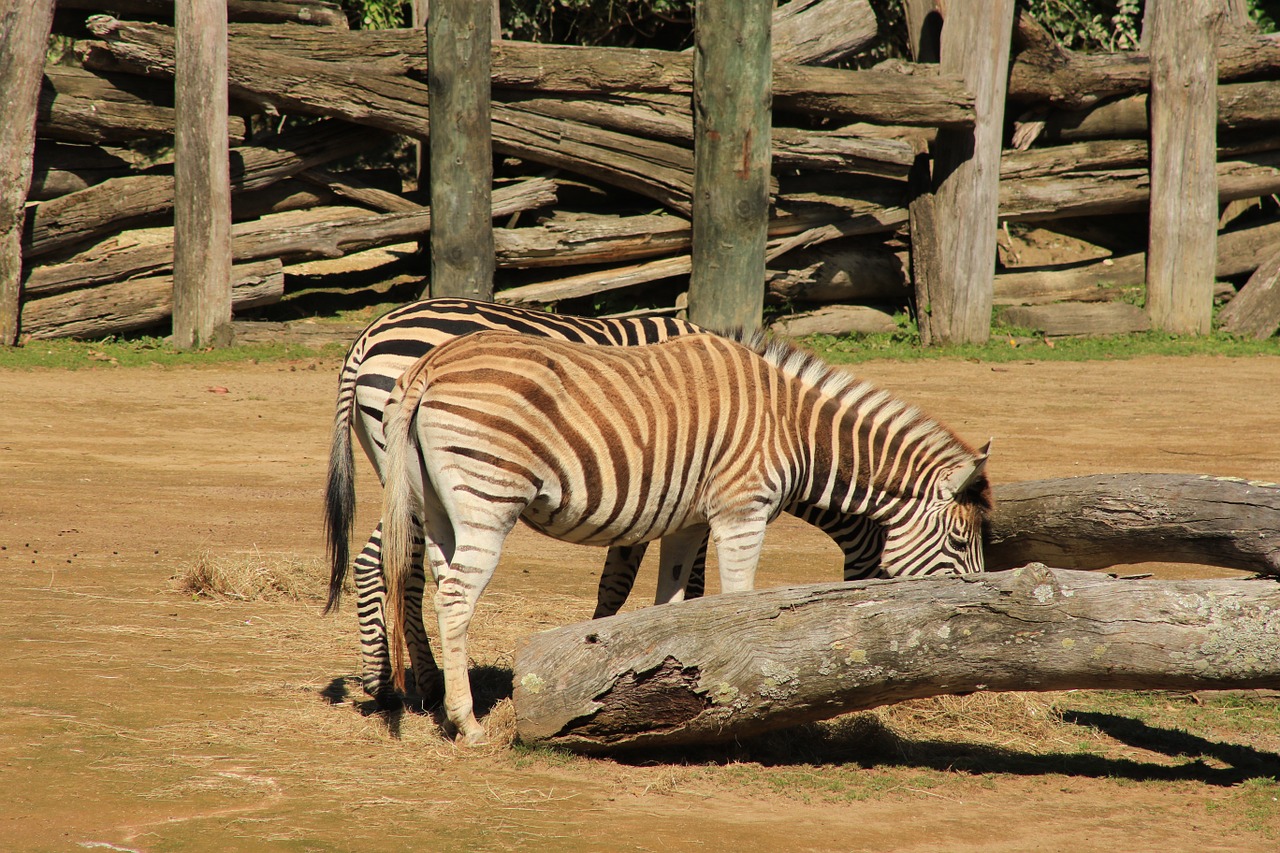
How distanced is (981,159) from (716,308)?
366cm

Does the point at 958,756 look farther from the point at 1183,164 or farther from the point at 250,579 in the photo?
the point at 1183,164

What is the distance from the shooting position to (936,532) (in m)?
5.18

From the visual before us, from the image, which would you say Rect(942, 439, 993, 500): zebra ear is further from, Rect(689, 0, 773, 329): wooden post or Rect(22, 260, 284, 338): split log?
Rect(22, 260, 284, 338): split log

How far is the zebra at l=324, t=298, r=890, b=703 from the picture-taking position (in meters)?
4.92

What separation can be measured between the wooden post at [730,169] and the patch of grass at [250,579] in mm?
5232

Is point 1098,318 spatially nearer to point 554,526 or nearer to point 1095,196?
point 1095,196

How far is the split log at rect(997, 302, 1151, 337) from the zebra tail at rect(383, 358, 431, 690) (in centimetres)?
1063

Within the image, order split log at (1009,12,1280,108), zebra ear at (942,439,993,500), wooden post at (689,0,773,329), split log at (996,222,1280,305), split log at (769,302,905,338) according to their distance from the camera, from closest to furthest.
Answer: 1. zebra ear at (942,439,993,500)
2. wooden post at (689,0,773,329)
3. split log at (769,302,905,338)
4. split log at (1009,12,1280,108)
5. split log at (996,222,1280,305)

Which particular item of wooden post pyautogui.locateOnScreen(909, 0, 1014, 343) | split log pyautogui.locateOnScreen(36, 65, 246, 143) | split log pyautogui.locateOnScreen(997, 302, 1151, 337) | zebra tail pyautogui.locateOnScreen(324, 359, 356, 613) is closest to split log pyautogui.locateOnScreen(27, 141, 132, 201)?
split log pyautogui.locateOnScreen(36, 65, 246, 143)

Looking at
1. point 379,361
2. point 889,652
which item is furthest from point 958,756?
point 379,361

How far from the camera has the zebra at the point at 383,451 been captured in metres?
4.92

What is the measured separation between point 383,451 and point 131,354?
772 cm

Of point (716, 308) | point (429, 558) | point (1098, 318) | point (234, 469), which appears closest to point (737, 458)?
point (429, 558)

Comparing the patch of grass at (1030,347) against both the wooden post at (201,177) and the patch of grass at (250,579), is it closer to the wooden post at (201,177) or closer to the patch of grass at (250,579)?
the wooden post at (201,177)
